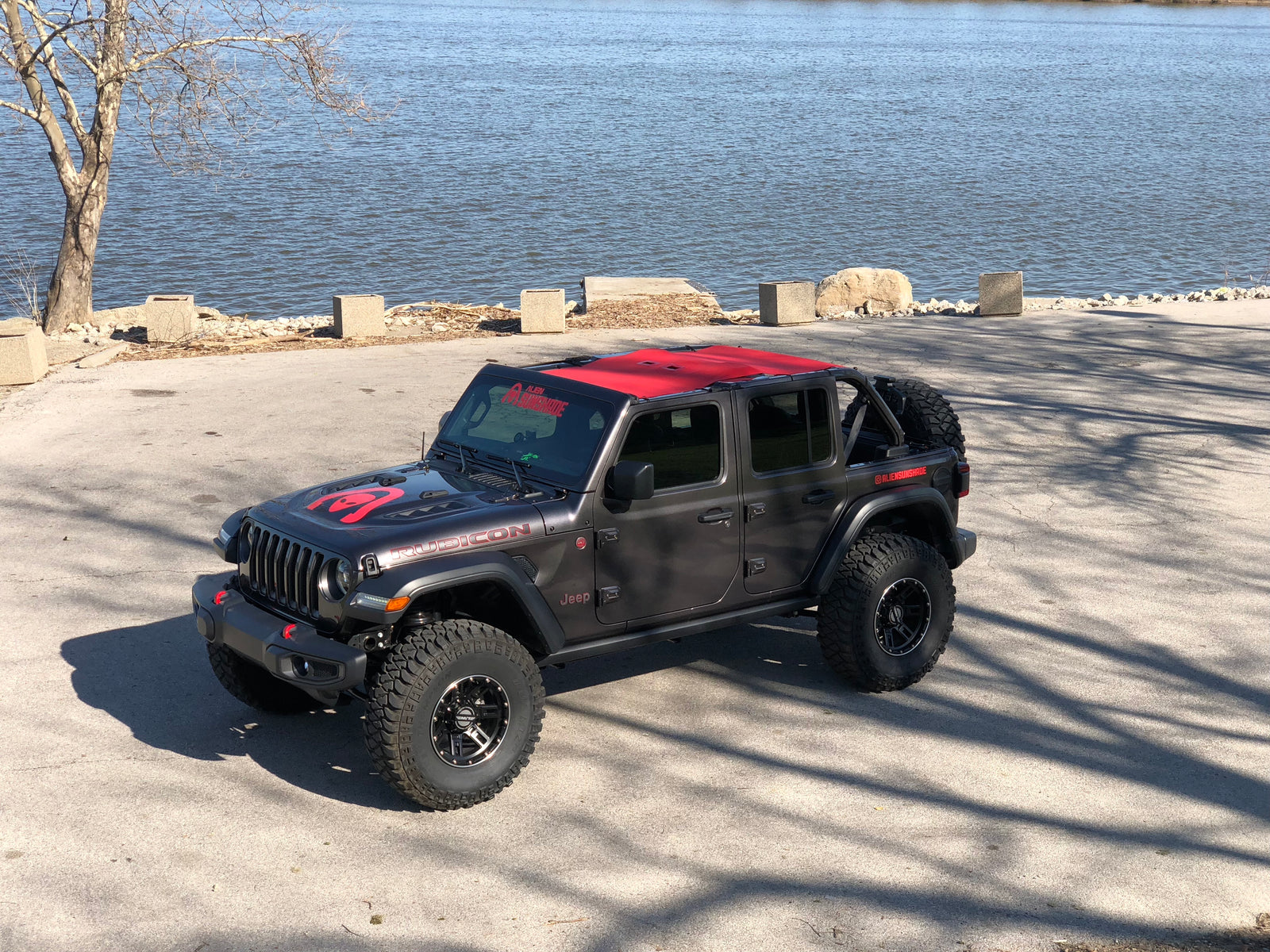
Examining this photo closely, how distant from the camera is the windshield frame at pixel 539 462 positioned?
6.20 metres

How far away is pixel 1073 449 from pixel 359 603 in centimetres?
846

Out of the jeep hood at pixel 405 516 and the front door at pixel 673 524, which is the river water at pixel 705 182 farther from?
the front door at pixel 673 524

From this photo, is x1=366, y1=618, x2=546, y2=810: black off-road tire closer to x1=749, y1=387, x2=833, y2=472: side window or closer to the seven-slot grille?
the seven-slot grille

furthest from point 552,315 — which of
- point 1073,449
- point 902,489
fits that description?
point 902,489

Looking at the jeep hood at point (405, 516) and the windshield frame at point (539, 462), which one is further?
the windshield frame at point (539, 462)

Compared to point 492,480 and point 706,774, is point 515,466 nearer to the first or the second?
point 492,480

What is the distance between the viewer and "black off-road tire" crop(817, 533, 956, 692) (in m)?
6.86

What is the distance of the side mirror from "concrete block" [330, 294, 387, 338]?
39.8 feet

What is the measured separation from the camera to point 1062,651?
7730 mm

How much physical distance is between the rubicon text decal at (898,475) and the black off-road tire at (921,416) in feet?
1.65

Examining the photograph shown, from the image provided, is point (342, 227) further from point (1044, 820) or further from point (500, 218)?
point (1044, 820)

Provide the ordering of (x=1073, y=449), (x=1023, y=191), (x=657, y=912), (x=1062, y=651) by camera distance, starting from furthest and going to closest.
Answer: (x=1023, y=191) → (x=1073, y=449) → (x=1062, y=651) → (x=657, y=912)

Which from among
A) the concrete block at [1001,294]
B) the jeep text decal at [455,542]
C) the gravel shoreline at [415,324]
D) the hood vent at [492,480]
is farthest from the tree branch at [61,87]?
the jeep text decal at [455,542]

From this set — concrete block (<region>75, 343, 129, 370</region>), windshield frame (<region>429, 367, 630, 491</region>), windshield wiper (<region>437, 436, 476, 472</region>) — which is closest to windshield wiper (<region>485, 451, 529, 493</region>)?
windshield frame (<region>429, 367, 630, 491</region>)
